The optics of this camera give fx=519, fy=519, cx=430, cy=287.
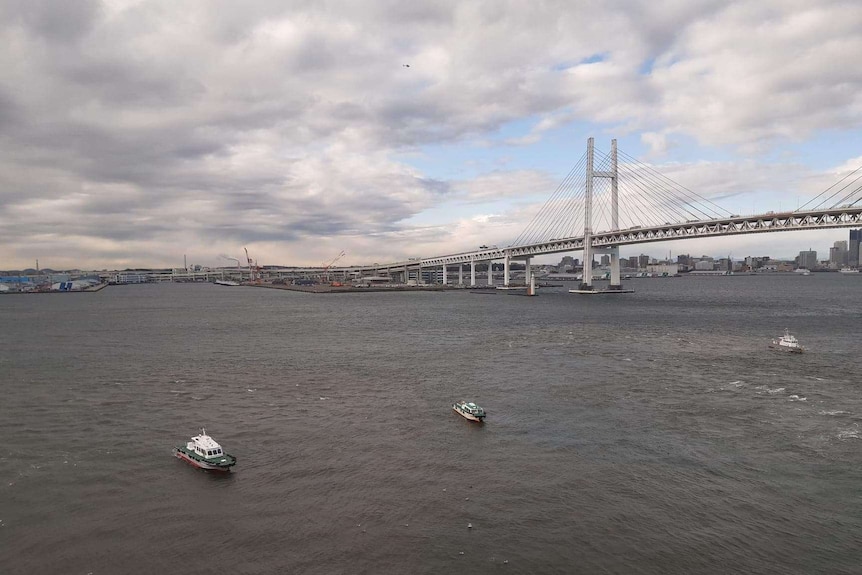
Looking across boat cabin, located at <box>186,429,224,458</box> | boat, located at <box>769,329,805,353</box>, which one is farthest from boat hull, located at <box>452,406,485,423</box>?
boat, located at <box>769,329,805,353</box>

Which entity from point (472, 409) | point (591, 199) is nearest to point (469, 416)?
point (472, 409)

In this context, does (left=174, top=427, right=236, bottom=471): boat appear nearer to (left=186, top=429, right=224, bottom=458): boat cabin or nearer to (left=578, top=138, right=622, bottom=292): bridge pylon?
(left=186, top=429, right=224, bottom=458): boat cabin

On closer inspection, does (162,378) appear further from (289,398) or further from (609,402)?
(609,402)

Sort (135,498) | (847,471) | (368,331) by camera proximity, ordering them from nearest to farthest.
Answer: (135,498) → (847,471) → (368,331)

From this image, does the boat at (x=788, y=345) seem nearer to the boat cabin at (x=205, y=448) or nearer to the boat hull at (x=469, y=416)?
the boat hull at (x=469, y=416)

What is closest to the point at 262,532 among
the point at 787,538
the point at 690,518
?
the point at 690,518

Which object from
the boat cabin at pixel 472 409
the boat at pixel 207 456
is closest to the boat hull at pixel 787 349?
the boat cabin at pixel 472 409
